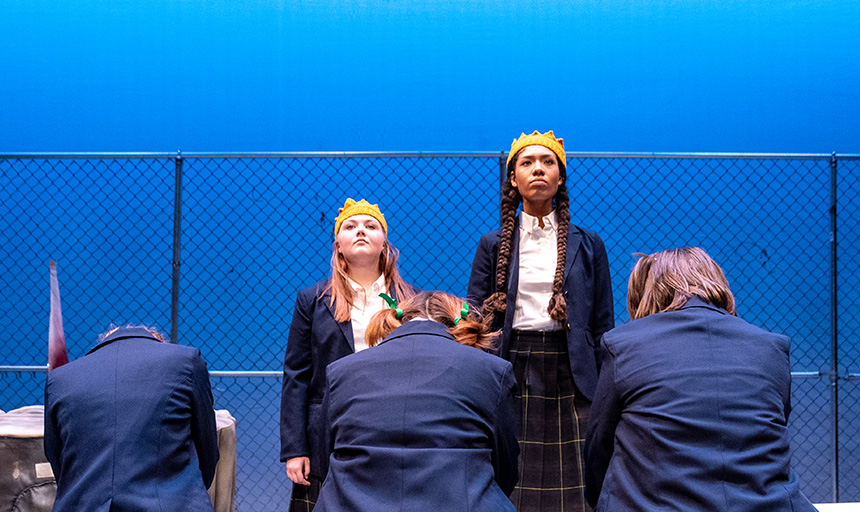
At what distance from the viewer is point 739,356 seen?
154cm

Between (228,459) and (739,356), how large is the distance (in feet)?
6.19

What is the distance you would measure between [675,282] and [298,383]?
4.53 ft

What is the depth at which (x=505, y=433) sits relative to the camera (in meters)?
1.64

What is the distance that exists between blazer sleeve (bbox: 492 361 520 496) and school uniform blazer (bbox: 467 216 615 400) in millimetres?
883

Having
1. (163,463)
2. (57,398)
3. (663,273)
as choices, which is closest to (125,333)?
(57,398)

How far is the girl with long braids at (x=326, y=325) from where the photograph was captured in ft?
7.98

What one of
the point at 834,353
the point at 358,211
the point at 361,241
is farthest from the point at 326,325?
the point at 834,353

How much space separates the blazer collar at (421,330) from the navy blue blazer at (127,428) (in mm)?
561

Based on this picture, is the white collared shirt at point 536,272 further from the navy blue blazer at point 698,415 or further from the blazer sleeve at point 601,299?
the navy blue blazer at point 698,415

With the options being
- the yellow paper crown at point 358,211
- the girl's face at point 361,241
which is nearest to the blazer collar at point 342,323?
the girl's face at point 361,241

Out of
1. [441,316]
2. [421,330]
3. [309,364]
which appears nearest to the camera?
[421,330]

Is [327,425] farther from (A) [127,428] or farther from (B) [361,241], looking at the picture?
(B) [361,241]

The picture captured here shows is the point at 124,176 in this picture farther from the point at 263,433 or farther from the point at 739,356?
the point at 739,356

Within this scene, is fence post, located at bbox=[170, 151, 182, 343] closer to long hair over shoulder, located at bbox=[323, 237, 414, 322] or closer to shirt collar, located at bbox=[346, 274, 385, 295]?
long hair over shoulder, located at bbox=[323, 237, 414, 322]
